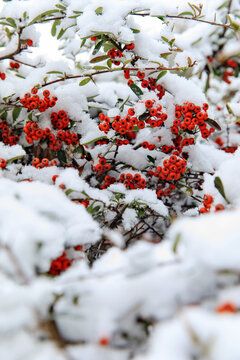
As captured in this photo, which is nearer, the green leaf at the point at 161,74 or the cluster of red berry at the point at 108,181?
the green leaf at the point at 161,74

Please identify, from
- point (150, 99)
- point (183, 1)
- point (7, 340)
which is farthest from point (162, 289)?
point (183, 1)

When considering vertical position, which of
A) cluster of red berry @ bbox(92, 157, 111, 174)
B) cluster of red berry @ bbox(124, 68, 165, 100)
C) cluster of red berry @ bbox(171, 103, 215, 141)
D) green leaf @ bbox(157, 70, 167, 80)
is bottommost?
→ cluster of red berry @ bbox(92, 157, 111, 174)

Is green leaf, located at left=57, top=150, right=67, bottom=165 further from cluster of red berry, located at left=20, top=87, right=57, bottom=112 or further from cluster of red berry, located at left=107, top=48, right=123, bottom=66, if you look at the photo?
cluster of red berry, located at left=107, top=48, right=123, bottom=66

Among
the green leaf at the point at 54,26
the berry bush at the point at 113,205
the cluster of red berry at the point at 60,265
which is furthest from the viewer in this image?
the green leaf at the point at 54,26

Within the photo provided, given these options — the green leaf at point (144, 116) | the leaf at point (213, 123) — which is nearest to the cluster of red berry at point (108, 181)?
the green leaf at point (144, 116)

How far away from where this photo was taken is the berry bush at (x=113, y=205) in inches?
38.6

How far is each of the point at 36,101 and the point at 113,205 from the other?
A: 0.92 m

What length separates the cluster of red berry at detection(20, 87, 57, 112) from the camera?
96.0 inches

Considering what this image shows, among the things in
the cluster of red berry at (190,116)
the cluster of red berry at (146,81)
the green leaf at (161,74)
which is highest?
the green leaf at (161,74)

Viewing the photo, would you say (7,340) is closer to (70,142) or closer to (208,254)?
(208,254)

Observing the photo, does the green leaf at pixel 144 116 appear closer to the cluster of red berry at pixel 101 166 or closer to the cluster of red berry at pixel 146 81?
the cluster of red berry at pixel 146 81

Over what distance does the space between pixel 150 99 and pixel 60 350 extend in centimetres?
191

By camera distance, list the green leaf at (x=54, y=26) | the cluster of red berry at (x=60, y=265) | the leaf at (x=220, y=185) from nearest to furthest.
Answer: the cluster of red berry at (x=60, y=265) → the leaf at (x=220, y=185) → the green leaf at (x=54, y=26)

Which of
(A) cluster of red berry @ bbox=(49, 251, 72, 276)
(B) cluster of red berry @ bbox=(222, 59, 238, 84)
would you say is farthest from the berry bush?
(B) cluster of red berry @ bbox=(222, 59, 238, 84)
